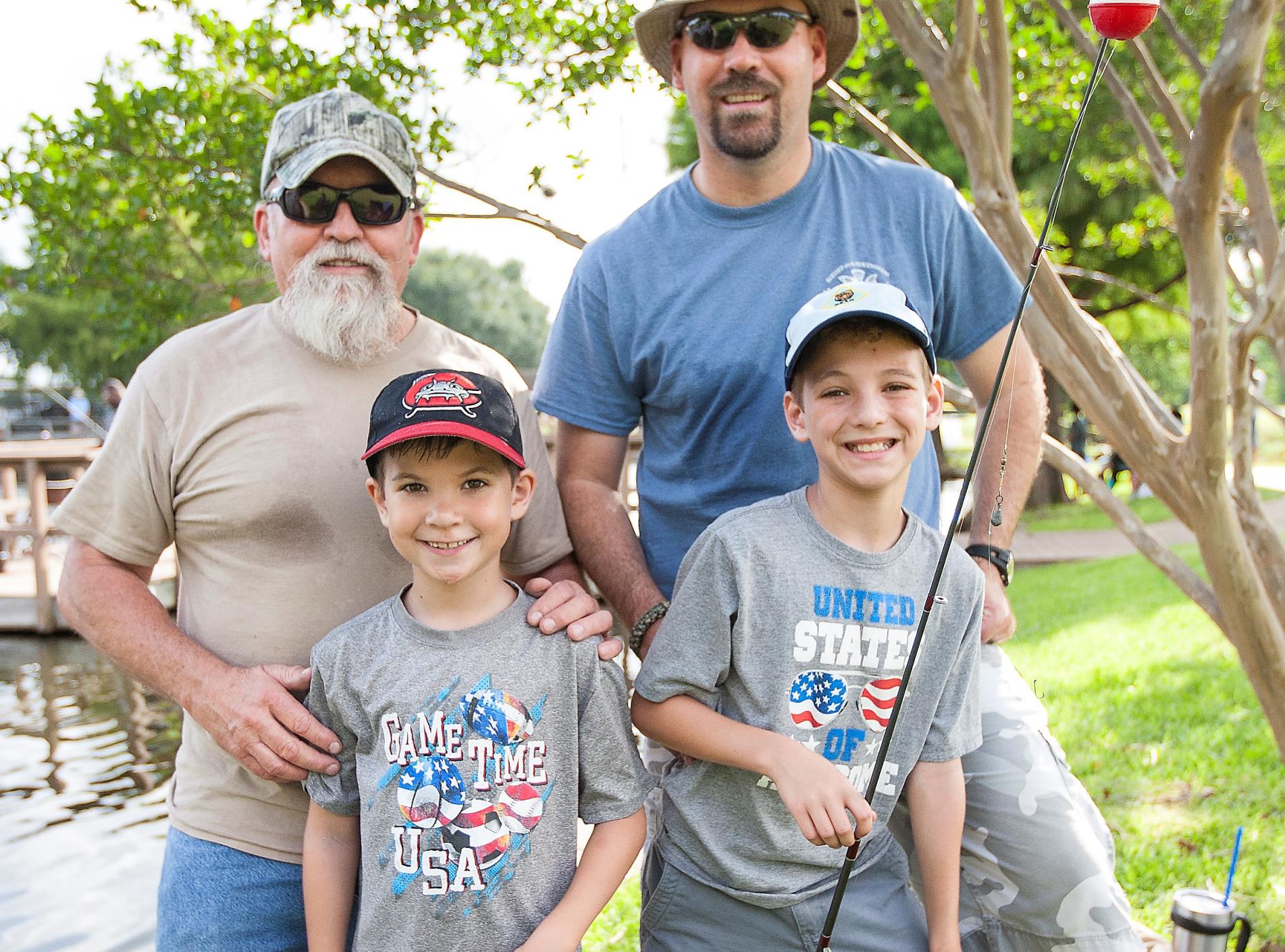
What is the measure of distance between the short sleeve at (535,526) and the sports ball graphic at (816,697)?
0.73 m

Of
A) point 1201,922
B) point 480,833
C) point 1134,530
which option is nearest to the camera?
point 480,833

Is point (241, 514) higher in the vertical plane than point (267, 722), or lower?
higher

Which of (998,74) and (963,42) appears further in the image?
(998,74)

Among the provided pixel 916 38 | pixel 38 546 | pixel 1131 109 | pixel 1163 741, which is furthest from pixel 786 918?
pixel 38 546

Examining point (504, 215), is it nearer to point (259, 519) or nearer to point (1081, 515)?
point (259, 519)

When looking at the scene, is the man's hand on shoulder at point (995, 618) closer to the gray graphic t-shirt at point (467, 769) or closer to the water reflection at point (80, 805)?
the gray graphic t-shirt at point (467, 769)

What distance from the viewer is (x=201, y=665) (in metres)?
2.34

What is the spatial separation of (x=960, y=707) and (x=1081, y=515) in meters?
17.8

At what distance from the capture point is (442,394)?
221cm

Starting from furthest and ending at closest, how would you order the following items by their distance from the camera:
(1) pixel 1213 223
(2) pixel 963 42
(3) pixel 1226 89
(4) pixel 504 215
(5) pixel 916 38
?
(4) pixel 504 215 → (5) pixel 916 38 → (2) pixel 963 42 → (1) pixel 1213 223 → (3) pixel 1226 89

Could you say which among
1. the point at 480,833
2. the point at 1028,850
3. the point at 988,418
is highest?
the point at 988,418

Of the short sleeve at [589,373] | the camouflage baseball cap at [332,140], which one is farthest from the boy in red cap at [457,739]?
the camouflage baseball cap at [332,140]

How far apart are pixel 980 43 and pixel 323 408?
107 inches

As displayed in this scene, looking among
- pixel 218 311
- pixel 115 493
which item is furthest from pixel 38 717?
pixel 115 493
